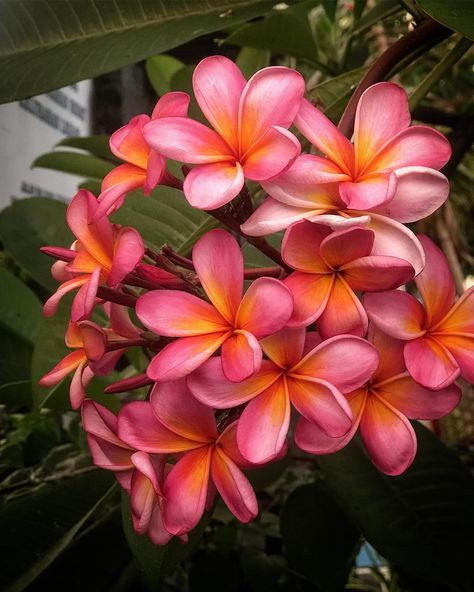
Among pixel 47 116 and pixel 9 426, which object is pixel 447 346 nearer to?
pixel 9 426

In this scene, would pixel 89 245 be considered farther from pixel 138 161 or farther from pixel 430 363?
pixel 430 363

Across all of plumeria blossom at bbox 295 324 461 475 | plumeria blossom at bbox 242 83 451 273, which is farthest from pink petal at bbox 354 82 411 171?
plumeria blossom at bbox 295 324 461 475

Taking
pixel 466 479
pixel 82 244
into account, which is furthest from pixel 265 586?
pixel 82 244

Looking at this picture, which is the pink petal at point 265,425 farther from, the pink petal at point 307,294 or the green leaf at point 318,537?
the green leaf at point 318,537

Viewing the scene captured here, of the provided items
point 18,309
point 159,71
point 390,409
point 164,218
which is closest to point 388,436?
point 390,409

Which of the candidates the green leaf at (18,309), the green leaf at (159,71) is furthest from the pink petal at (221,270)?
the green leaf at (159,71)

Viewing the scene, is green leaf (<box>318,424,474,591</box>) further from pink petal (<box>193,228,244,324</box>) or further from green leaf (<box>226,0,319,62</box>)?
green leaf (<box>226,0,319,62</box>)
